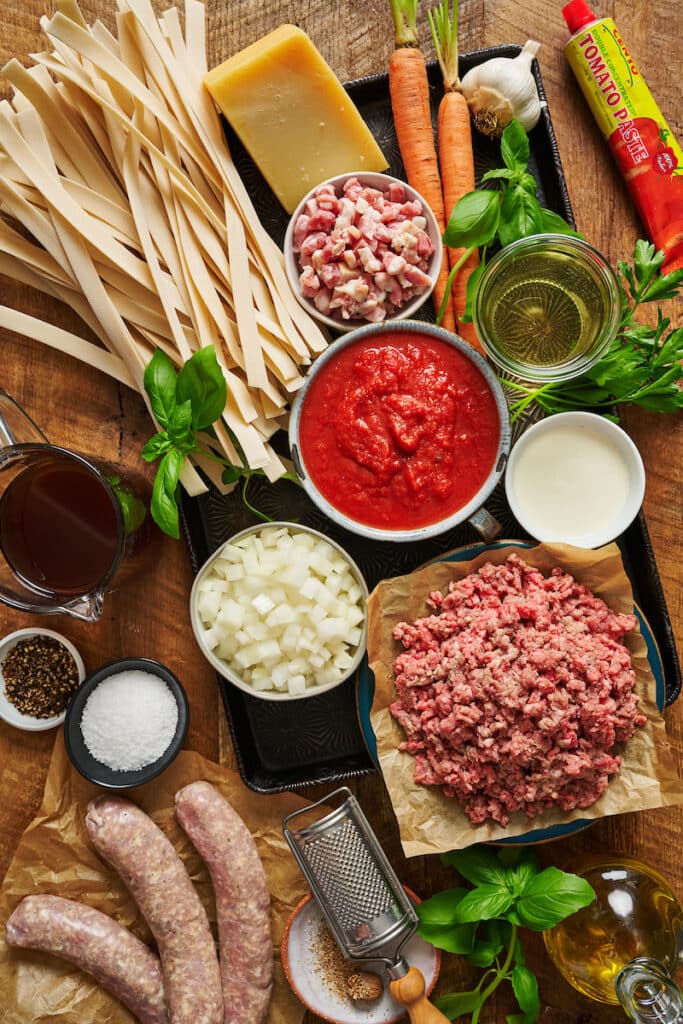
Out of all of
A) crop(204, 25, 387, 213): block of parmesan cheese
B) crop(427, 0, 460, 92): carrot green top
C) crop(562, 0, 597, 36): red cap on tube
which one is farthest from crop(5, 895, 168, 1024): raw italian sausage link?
crop(562, 0, 597, 36): red cap on tube

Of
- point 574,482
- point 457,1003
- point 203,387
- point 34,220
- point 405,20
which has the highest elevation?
point 405,20

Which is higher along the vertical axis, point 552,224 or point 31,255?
point 31,255

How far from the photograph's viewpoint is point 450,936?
260 cm

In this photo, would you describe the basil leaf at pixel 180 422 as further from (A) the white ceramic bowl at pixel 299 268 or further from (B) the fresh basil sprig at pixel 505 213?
(B) the fresh basil sprig at pixel 505 213

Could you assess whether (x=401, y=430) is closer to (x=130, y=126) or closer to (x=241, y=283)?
(x=241, y=283)

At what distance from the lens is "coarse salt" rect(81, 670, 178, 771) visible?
A: 8.98 feet

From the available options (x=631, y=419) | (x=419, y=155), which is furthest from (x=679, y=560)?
(x=419, y=155)

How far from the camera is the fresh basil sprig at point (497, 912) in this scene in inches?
95.7

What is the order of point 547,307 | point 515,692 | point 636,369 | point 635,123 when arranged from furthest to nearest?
point 635,123 < point 547,307 < point 636,369 < point 515,692

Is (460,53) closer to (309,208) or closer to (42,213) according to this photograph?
(309,208)

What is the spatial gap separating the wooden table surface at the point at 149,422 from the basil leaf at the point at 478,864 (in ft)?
0.92

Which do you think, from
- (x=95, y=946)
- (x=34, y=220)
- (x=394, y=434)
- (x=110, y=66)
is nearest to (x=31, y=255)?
(x=34, y=220)

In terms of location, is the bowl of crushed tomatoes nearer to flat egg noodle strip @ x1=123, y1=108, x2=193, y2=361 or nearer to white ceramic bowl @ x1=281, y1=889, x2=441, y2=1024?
flat egg noodle strip @ x1=123, y1=108, x2=193, y2=361

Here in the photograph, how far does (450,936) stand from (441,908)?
82 millimetres
